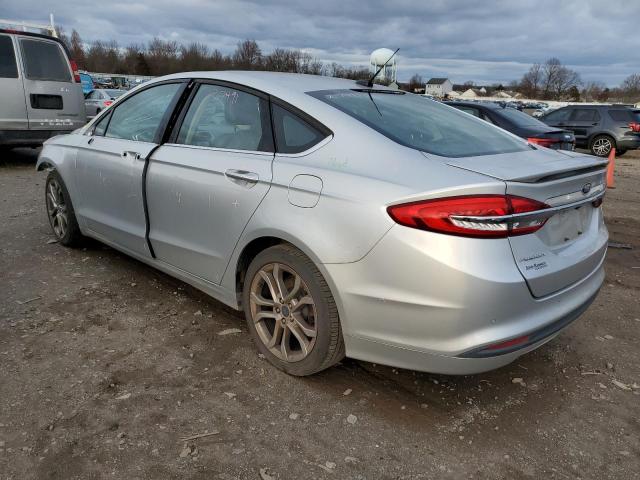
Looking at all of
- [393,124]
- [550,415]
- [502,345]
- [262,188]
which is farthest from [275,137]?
[550,415]

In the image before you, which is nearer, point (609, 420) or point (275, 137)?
point (609, 420)

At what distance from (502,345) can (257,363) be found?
144 cm

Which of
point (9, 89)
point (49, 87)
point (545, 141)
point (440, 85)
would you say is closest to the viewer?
point (545, 141)

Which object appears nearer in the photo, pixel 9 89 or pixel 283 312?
pixel 283 312

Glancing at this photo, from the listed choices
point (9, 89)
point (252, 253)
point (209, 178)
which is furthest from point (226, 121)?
point (9, 89)

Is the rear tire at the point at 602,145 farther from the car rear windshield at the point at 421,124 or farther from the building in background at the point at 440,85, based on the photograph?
the building in background at the point at 440,85

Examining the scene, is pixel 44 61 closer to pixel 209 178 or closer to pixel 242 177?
pixel 209 178

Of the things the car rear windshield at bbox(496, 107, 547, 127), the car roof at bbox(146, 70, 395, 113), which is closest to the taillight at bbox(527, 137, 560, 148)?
the car rear windshield at bbox(496, 107, 547, 127)

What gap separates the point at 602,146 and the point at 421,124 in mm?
15150

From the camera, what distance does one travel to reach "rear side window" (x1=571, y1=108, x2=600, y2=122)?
51.8 ft

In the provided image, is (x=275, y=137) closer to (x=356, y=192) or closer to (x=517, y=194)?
(x=356, y=192)

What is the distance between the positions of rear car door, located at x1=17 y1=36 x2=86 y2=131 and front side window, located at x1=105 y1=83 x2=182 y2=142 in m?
5.84

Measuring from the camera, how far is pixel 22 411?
101 inches

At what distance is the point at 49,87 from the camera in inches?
360
